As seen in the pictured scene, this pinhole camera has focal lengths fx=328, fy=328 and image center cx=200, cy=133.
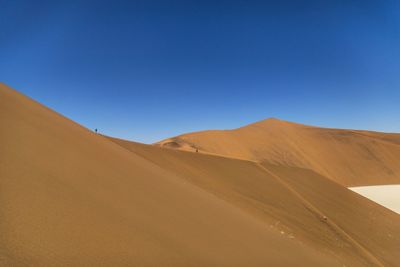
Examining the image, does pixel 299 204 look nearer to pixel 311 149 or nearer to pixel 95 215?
pixel 95 215

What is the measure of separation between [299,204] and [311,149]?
42938 mm

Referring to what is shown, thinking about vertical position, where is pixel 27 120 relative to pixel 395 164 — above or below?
below

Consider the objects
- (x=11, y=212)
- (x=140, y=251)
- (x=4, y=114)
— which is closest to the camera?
(x=11, y=212)

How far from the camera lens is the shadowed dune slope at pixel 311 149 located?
43.7 meters

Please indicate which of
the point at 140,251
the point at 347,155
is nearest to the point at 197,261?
the point at 140,251

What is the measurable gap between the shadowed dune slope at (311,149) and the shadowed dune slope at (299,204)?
2322 cm

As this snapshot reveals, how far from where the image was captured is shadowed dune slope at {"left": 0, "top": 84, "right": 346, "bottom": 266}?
8.86 feet

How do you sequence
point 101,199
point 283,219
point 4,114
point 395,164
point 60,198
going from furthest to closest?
point 395,164 → point 283,219 → point 4,114 → point 101,199 → point 60,198

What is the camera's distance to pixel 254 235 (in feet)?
17.6

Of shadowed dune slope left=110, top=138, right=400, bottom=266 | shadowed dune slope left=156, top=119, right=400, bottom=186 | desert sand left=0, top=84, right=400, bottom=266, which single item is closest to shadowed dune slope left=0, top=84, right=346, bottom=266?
desert sand left=0, top=84, right=400, bottom=266

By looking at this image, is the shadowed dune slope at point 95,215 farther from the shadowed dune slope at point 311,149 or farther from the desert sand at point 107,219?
the shadowed dune slope at point 311,149

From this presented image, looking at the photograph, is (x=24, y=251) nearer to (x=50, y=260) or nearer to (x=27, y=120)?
(x=50, y=260)

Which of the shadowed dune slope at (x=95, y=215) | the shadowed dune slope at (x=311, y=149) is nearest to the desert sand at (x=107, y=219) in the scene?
the shadowed dune slope at (x=95, y=215)

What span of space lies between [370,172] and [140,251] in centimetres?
5161
